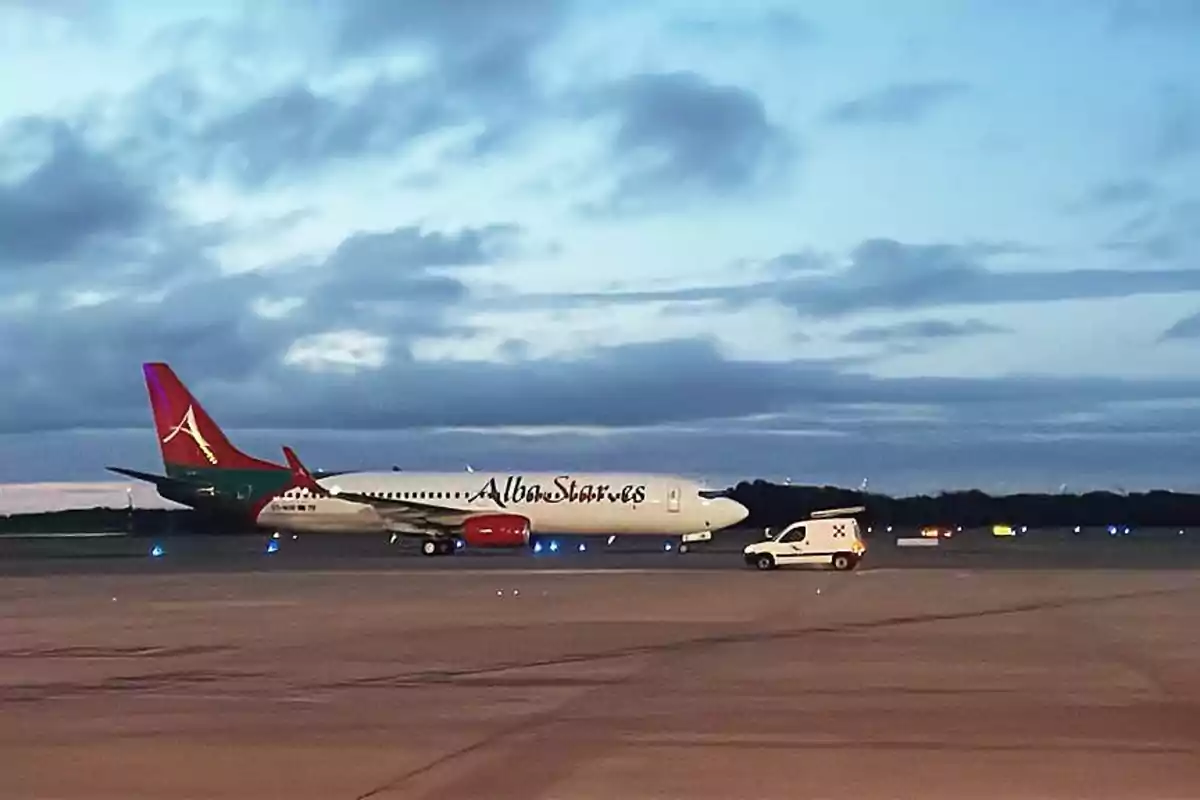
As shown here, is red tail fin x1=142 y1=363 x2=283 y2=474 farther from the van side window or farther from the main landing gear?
the van side window

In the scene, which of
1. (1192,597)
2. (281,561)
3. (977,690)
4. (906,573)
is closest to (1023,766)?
(977,690)

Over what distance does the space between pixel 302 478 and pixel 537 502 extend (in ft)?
34.0

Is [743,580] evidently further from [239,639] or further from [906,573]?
[239,639]

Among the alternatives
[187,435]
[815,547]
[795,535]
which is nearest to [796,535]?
[795,535]

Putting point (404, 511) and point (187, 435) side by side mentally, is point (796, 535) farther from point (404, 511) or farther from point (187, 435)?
point (187, 435)

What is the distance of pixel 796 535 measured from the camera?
48.2 m

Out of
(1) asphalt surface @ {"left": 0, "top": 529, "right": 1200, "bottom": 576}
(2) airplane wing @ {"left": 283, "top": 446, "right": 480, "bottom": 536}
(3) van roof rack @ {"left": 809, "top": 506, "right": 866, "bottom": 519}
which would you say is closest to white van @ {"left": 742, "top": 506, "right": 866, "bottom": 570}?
(1) asphalt surface @ {"left": 0, "top": 529, "right": 1200, "bottom": 576}

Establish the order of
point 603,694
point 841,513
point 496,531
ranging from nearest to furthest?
point 603,694
point 496,531
point 841,513

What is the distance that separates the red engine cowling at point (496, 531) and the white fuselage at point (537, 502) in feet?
3.33

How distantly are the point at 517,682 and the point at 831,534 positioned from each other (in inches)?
1174

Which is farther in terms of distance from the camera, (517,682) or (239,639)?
(239,639)

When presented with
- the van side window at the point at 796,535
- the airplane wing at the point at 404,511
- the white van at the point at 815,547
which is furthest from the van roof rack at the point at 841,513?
the airplane wing at the point at 404,511

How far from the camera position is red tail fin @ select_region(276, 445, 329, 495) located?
6588 centimetres

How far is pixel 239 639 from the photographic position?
79.2 ft
